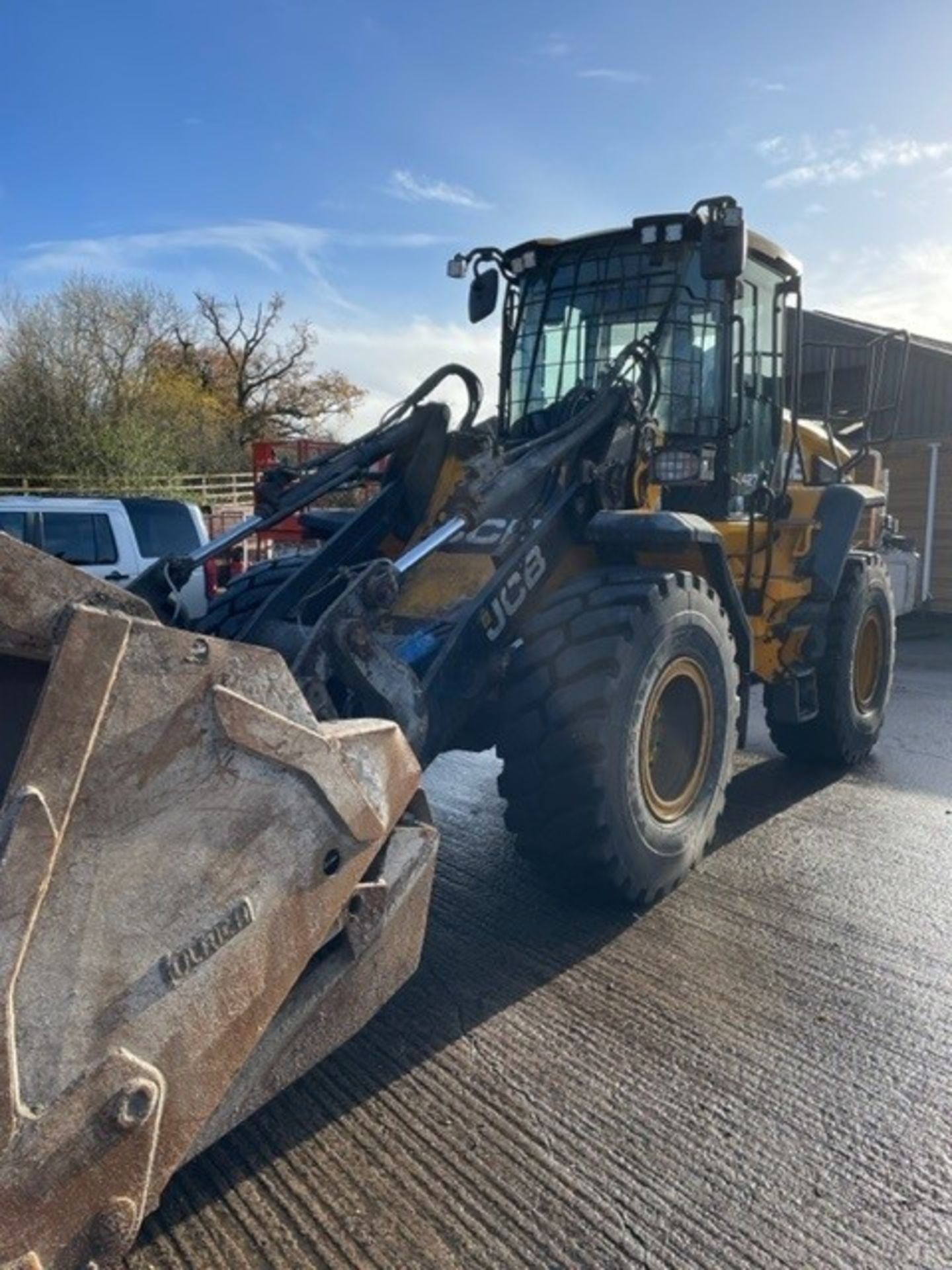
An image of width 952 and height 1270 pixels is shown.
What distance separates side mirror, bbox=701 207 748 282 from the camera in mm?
4199

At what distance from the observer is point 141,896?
196cm

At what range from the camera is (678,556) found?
14.5ft

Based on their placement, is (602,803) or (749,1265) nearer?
(749,1265)

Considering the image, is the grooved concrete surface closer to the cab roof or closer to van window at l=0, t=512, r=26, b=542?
the cab roof

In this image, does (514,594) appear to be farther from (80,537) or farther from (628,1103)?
(80,537)

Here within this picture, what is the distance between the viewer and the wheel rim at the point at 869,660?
6504 mm

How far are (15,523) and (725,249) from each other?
6.75m

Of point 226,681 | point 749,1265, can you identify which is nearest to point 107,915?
point 226,681

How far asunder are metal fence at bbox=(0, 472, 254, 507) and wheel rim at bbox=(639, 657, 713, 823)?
21.0 m

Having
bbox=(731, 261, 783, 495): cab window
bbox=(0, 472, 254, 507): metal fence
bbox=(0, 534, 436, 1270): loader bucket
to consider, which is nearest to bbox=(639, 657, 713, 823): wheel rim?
bbox=(731, 261, 783, 495): cab window

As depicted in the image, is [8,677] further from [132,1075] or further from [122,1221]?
[122,1221]

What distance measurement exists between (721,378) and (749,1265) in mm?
3886

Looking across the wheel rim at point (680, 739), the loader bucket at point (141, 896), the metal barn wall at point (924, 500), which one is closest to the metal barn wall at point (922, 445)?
the metal barn wall at point (924, 500)

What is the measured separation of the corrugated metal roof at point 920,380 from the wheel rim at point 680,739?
11874 mm
